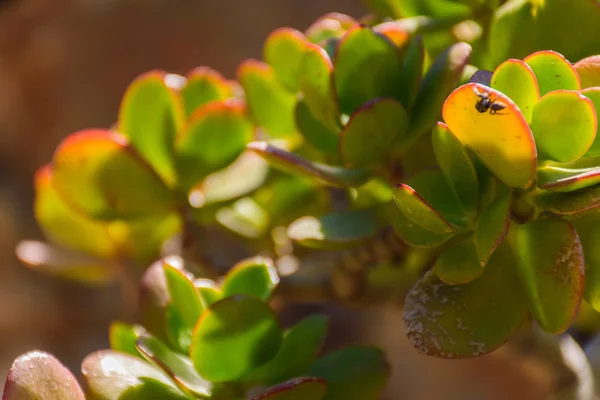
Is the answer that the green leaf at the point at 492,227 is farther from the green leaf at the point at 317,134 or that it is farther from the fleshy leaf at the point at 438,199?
the green leaf at the point at 317,134

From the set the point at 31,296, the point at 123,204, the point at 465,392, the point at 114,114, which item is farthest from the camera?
the point at 114,114

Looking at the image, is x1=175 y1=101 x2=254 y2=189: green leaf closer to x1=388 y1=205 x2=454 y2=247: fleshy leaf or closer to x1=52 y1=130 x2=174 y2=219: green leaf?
x1=52 y1=130 x2=174 y2=219: green leaf

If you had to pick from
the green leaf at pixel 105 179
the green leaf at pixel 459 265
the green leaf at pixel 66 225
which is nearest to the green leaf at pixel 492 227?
the green leaf at pixel 459 265

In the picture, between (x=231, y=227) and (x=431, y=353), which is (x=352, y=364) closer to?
(x=431, y=353)

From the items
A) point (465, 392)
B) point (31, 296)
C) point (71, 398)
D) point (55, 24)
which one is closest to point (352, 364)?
point (71, 398)

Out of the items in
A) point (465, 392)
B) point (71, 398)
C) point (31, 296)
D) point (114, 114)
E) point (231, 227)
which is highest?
point (71, 398)

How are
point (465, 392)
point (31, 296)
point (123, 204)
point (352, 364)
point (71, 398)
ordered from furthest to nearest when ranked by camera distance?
point (31, 296) < point (465, 392) < point (123, 204) < point (352, 364) < point (71, 398)

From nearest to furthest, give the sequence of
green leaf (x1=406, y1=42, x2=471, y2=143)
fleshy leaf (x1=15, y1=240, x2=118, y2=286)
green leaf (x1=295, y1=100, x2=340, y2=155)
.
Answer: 1. green leaf (x1=406, y1=42, x2=471, y2=143)
2. green leaf (x1=295, y1=100, x2=340, y2=155)
3. fleshy leaf (x1=15, y1=240, x2=118, y2=286)

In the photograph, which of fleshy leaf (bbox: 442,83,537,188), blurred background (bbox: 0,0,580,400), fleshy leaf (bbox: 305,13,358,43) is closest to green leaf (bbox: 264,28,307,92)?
fleshy leaf (bbox: 305,13,358,43)
